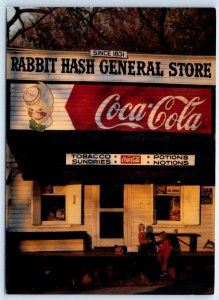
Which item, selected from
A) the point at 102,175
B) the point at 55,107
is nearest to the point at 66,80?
the point at 55,107

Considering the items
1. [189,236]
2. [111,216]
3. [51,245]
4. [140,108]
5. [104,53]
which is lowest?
[51,245]

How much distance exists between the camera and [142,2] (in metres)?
5.73

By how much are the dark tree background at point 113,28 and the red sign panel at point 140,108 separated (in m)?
0.45

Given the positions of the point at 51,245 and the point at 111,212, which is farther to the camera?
the point at 111,212

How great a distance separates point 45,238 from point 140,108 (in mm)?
1731

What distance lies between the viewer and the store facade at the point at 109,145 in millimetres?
5773

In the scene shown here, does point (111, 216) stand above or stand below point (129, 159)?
below

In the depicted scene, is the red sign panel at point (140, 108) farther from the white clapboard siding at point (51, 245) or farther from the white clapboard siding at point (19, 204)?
the white clapboard siding at point (51, 245)

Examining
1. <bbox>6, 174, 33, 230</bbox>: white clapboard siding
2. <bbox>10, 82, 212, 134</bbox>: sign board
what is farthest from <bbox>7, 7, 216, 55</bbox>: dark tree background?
<bbox>6, 174, 33, 230</bbox>: white clapboard siding

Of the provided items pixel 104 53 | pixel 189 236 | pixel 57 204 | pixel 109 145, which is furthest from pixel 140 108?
pixel 189 236

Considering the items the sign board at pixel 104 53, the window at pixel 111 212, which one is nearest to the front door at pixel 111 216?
the window at pixel 111 212

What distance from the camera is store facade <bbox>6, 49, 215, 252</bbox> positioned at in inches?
227

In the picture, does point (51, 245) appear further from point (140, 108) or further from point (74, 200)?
point (140, 108)

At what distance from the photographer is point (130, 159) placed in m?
5.81
